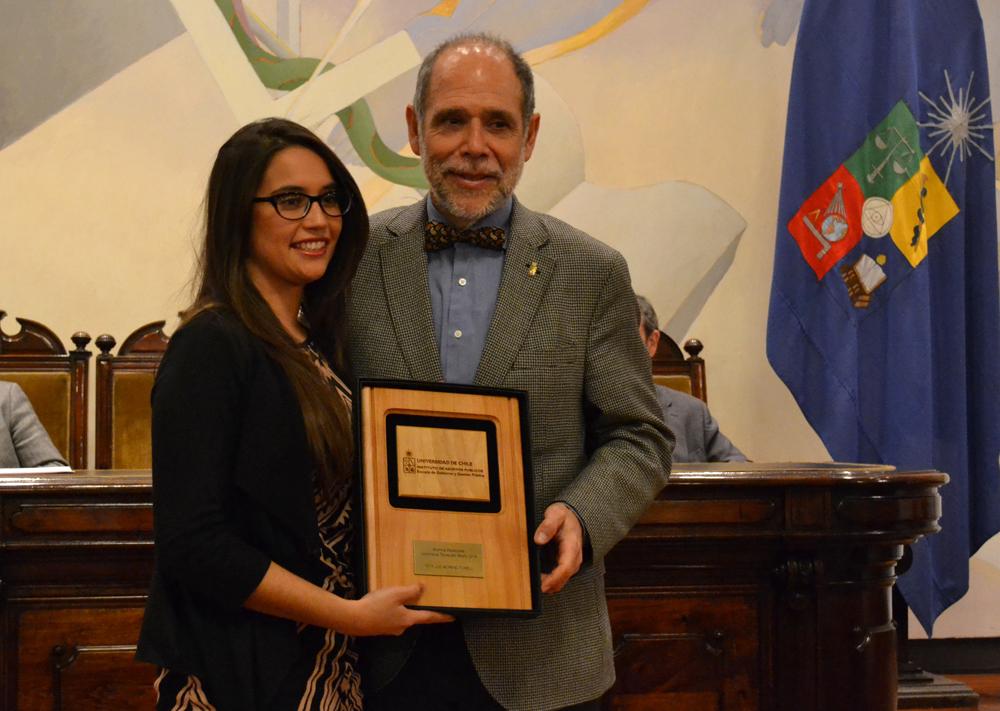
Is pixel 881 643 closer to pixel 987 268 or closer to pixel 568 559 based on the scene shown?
pixel 568 559

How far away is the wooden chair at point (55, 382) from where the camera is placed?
4.49 m

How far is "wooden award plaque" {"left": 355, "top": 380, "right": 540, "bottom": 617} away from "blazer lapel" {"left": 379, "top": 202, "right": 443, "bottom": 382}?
0.15 meters

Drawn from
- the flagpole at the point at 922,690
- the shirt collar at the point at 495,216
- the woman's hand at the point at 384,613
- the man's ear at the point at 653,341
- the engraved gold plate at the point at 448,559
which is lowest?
the flagpole at the point at 922,690

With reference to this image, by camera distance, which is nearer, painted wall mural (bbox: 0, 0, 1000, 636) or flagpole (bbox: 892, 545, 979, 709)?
flagpole (bbox: 892, 545, 979, 709)

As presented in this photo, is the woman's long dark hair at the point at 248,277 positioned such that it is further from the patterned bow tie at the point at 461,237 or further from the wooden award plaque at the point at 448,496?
the patterned bow tie at the point at 461,237

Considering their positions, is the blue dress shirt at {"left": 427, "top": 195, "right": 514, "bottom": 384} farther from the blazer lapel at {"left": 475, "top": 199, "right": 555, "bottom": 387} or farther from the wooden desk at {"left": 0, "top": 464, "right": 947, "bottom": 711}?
the wooden desk at {"left": 0, "top": 464, "right": 947, "bottom": 711}

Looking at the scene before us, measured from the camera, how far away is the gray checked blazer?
1583 mm

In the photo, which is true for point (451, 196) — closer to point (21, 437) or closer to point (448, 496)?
point (448, 496)

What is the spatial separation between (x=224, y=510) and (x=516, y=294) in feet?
1.80

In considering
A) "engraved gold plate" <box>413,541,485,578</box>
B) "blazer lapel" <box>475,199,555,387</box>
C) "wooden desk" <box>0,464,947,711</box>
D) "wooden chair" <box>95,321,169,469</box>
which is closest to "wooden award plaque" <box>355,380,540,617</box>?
"engraved gold plate" <box>413,541,485,578</box>

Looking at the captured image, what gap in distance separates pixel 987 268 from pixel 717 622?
265 cm

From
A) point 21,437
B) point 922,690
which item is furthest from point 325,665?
point 922,690

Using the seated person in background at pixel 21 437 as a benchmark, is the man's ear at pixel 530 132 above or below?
above

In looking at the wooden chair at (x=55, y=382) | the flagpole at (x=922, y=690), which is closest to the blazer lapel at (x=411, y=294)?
the wooden chair at (x=55, y=382)
